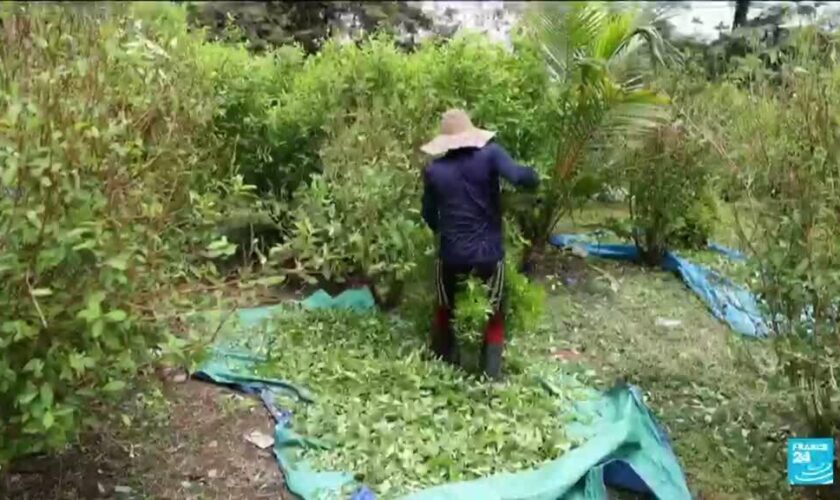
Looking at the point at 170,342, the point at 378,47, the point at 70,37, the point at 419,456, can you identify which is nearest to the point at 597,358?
the point at 419,456

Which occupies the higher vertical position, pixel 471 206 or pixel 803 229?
pixel 803 229

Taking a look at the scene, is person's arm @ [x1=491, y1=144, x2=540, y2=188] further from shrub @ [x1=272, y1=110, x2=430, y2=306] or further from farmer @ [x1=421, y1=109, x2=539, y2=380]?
shrub @ [x1=272, y1=110, x2=430, y2=306]

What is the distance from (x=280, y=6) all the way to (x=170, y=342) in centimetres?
656

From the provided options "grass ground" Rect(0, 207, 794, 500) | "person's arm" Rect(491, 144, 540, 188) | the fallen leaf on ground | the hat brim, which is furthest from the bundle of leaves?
the fallen leaf on ground

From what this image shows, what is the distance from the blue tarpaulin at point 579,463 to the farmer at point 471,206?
1.36 ft

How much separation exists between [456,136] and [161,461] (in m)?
1.92

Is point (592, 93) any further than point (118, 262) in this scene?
Yes

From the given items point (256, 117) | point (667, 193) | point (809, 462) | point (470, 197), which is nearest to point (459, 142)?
point (470, 197)

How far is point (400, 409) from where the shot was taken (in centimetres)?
418

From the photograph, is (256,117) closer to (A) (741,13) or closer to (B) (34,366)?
(A) (741,13)

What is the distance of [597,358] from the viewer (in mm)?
5258

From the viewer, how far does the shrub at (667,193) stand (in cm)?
672

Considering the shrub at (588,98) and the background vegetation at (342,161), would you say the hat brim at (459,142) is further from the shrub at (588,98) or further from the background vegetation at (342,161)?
the shrub at (588,98)

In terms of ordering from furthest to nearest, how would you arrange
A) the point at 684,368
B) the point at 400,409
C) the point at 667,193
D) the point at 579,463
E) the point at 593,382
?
the point at 667,193 → the point at 684,368 → the point at 593,382 → the point at 400,409 → the point at 579,463
